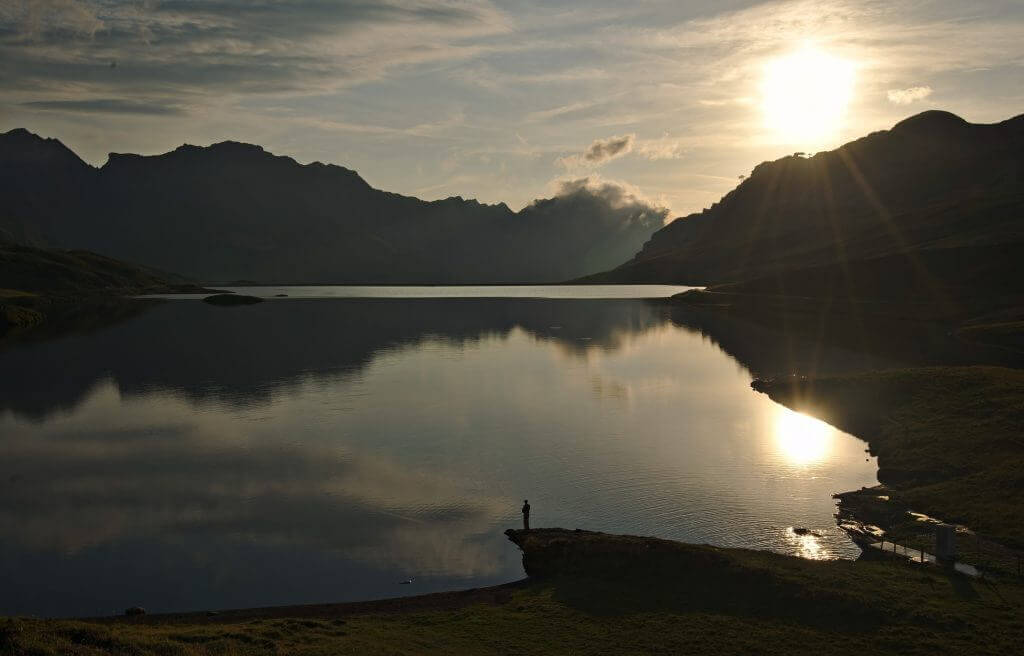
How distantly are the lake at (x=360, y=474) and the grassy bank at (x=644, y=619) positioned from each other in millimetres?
4480

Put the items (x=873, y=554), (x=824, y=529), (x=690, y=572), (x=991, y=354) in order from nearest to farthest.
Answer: (x=690, y=572) → (x=873, y=554) → (x=824, y=529) → (x=991, y=354)

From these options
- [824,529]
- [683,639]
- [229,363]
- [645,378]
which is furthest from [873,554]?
[229,363]

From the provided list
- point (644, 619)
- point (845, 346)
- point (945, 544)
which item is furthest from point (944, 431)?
point (845, 346)

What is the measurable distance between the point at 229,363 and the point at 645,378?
7219 centimetres

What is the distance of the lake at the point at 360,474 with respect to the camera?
4209 centimetres

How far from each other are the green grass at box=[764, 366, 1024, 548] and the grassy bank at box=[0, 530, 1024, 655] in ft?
42.4

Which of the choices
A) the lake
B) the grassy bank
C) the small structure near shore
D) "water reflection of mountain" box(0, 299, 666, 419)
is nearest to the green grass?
the lake

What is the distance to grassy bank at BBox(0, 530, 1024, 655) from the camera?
29.2 metres

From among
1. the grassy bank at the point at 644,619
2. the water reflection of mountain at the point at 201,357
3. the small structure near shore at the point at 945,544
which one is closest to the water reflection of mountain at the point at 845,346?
the water reflection of mountain at the point at 201,357

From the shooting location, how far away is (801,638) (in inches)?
1203

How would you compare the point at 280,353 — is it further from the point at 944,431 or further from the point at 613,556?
the point at 613,556

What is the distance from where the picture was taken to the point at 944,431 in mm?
64000

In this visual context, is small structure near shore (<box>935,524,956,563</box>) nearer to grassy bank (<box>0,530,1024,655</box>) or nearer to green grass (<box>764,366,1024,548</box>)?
grassy bank (<box>0,530,1024,655</box>)

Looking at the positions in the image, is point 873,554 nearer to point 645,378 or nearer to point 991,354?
point 645,378
